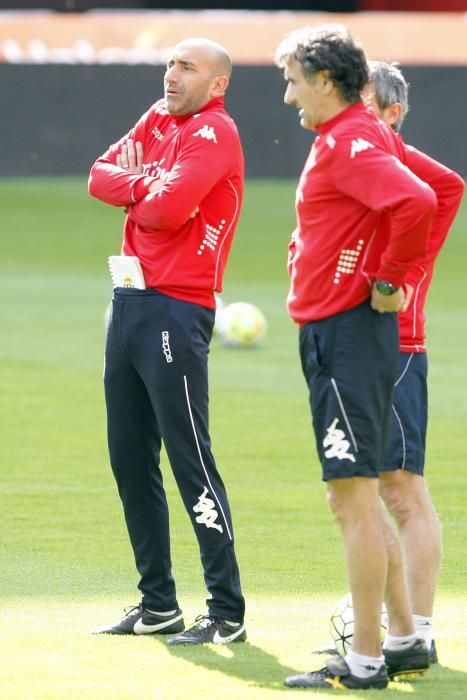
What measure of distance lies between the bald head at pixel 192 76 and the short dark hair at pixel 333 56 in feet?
2.76

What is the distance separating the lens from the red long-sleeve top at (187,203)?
16.5 ft

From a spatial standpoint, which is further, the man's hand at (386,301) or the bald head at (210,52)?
the bald head at (210,52)

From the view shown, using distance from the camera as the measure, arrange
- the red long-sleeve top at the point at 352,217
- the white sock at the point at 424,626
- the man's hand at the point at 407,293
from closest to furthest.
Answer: the red long-sleeve top at the point at 352,217
the man's hand at the point at 407,293
the white sock at the point at 424,626

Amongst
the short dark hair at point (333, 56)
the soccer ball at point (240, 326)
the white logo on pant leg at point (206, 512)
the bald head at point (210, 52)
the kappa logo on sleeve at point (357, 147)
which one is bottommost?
the white logo on pant leg at point (206, 512)

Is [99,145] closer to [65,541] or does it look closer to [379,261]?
[65,541]

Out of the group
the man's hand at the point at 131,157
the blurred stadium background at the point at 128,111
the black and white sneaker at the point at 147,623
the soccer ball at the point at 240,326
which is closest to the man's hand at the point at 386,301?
the man's hand at the point at 131,157

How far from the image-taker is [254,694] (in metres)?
4.37

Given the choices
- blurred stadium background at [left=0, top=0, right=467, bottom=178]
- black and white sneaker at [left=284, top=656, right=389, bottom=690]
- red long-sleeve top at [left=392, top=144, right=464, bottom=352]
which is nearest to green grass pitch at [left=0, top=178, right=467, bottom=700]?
black and white sneaker at [left=284, top=656, right=389, bottom=690]

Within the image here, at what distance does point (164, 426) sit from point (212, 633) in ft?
2.50

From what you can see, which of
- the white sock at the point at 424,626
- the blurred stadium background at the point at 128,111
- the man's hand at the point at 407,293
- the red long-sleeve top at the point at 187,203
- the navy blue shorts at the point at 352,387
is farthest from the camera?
the blurred stadium background at the point at 128,111

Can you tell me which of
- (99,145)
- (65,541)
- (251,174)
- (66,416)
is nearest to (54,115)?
(99,145)

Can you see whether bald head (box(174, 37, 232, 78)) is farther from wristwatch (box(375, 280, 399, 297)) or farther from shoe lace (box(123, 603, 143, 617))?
shoe lace (box(123, 603, 143, 617))

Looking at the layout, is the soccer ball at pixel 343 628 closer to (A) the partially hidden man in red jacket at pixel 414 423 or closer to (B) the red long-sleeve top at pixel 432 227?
(A) the partially hidden man in red jacket at pixel 414 423

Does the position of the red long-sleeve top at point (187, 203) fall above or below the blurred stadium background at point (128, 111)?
below
